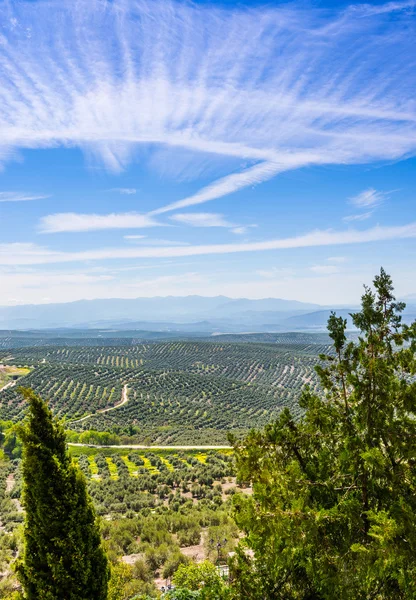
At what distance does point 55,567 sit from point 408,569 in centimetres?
659

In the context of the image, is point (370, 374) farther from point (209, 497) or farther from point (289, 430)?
point (209, 497)

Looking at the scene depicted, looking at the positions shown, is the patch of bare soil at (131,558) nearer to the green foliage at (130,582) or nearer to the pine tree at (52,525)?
the green foliage at (130,582)

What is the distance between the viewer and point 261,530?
5352mm

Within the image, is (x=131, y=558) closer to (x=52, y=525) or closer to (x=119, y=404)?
(x=52, y=525)

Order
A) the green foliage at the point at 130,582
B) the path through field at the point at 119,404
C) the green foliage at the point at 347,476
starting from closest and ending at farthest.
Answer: the green foliage at the point at 347,476 → the green foliage at the point at 130,582 → the path through field at the point at 119,404

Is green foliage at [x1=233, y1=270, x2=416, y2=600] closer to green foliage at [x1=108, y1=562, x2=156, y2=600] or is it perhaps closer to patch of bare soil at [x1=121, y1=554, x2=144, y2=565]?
green foliage at [x1=108, y1=562, x2=156, y2=600]

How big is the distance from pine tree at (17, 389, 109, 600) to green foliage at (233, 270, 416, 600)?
358 centimetres

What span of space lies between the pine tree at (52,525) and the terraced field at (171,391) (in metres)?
34.1

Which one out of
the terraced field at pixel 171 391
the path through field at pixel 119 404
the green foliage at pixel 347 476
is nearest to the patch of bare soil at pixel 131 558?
the green foliage at pixel 347 476

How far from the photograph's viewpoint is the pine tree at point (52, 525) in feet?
26.2

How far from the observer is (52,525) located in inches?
315

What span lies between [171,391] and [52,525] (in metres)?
75.5

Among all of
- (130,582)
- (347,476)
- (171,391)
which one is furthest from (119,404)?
(347,476)

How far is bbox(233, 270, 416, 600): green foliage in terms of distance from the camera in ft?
16.6
